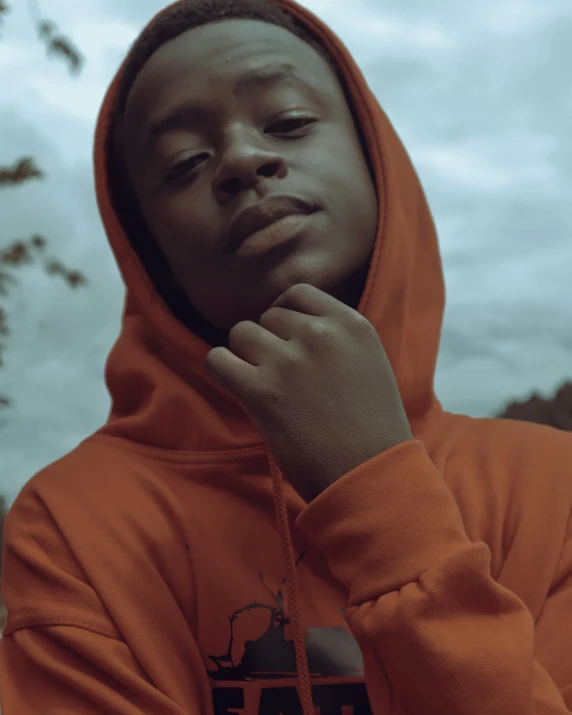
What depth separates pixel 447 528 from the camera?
1.78 feet

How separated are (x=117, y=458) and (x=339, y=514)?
29 cm

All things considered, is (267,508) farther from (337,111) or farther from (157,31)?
(157,31)

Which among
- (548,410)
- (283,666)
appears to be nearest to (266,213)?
(283,666)

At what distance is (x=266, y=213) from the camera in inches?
27.2

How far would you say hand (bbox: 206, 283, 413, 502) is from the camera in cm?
57

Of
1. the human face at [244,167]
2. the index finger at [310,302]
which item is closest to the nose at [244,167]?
the human face at [244,167]

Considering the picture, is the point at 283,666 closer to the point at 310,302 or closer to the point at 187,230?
the point at 310,302

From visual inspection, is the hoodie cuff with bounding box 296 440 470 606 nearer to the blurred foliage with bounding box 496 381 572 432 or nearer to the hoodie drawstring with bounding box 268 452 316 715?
the hoodie drawstring with bounding box 268 452 316 715

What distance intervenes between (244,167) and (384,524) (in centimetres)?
36

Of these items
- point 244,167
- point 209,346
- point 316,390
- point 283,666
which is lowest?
point 283,666

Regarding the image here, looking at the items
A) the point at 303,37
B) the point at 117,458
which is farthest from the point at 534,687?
the point at 303,37

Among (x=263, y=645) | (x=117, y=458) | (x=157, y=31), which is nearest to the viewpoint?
(x=263, y=645)

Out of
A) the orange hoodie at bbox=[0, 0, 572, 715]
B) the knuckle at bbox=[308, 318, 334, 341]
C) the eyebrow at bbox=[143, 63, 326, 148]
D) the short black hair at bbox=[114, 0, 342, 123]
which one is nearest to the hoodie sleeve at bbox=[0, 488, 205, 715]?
the orange hoodie at bbox=[0, 0, 572, 715]

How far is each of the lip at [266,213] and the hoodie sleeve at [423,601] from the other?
0.26 meters
